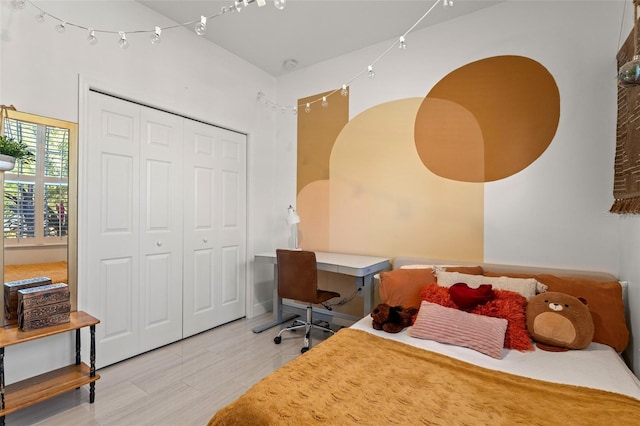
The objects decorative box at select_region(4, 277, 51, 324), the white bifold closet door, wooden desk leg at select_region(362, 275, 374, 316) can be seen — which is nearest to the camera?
decorative box at select_region(4, 277, 51, 324)

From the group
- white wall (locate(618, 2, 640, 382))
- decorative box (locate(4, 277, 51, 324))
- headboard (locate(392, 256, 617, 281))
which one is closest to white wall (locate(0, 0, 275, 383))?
decorative box (locate(4, 277, 51, 324))

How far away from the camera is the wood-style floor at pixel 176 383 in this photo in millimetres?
1783

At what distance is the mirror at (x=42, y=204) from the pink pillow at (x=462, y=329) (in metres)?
2.41

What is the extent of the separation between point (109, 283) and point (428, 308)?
7.82 feet

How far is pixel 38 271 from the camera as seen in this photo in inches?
79.2

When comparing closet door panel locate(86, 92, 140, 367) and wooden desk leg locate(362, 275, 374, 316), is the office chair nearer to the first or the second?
wooden desk leg locate(362, 275, 374, 316)

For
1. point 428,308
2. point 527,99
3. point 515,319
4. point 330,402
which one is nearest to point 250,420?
point 330,402

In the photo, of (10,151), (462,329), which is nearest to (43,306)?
(10,151)

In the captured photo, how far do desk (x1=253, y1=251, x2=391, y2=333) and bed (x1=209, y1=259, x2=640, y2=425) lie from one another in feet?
2.59

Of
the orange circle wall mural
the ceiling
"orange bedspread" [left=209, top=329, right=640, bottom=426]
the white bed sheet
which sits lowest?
the white bed sheet

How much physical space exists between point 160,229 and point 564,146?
335 centimetres

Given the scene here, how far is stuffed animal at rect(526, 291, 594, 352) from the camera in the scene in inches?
64.4

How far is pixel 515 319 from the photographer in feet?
5.77

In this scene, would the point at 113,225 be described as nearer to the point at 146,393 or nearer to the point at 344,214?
the point at 146,393
